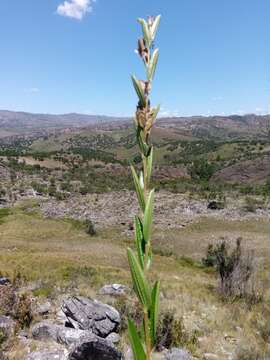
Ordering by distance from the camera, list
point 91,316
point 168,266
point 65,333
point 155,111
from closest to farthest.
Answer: point 155,111 < point 65,333 < point 91,316 < point 168,266

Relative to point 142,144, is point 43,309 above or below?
below

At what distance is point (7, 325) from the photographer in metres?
7.85

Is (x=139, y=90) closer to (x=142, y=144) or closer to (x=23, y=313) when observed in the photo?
(x=142, y=144)

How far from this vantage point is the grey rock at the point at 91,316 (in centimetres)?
858

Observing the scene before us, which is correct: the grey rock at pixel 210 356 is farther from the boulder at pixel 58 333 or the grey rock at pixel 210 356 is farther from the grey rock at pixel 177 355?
the boulder at pixel 58 333

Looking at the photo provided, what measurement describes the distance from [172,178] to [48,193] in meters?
28.1

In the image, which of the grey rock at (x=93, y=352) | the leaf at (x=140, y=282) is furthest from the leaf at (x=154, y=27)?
the grey rock at (x=93, y=352)

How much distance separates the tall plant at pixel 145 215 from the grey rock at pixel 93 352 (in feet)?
18.8

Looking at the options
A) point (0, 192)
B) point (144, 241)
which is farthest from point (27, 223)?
point (144, 241)

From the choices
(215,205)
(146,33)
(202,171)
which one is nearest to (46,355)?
(146,33)

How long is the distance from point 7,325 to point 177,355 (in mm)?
3506

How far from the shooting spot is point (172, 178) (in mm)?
72625

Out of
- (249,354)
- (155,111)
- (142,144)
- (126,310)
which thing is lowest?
(126,310)

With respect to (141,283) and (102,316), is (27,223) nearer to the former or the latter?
(102,316)
